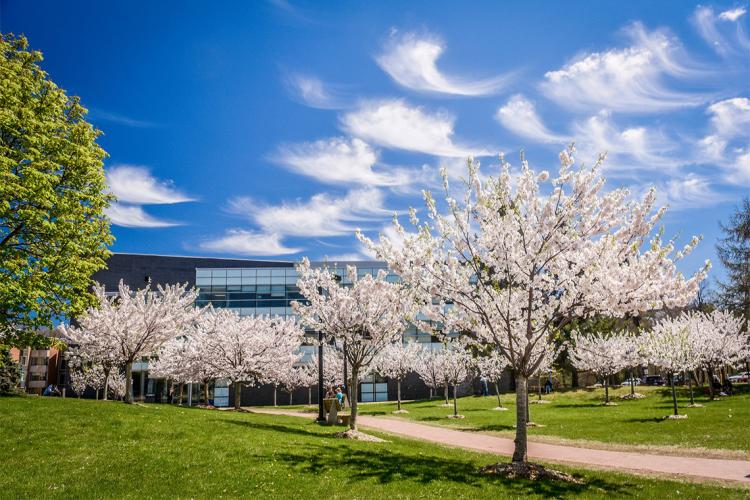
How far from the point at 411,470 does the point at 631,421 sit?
20.8 metres

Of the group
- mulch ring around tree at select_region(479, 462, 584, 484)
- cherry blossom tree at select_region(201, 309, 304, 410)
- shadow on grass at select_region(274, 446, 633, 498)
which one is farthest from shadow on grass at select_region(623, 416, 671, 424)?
cherry blossom tree at select_region(201, 309, 304, 410)

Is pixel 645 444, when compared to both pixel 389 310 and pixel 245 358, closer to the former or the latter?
pixel 389 310

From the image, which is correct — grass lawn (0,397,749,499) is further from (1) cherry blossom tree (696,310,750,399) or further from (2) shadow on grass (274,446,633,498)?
(1) cherry blossom tree (696,310,750,399)

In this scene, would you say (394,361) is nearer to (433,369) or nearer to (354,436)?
(433,369)

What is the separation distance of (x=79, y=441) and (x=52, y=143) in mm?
13472

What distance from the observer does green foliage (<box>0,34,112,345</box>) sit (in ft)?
68.2

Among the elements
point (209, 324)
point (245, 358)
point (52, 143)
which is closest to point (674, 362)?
point (245, 358)

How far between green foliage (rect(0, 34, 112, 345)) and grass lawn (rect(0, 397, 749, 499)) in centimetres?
532

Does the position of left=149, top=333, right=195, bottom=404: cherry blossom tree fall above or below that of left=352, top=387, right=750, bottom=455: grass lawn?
above

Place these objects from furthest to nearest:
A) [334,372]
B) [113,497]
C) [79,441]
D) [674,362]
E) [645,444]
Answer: [334,372] < [674,362] < [645,444] < [79,441] < [113,497]

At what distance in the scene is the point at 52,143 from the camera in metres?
22.6

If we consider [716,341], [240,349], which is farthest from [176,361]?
[716,341]

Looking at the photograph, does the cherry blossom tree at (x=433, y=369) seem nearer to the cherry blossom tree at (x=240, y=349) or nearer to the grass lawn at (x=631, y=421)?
the grass lawn at (x=631, y=421)

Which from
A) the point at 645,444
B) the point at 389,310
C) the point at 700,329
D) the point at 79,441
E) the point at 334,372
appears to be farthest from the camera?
the point at 334,372
